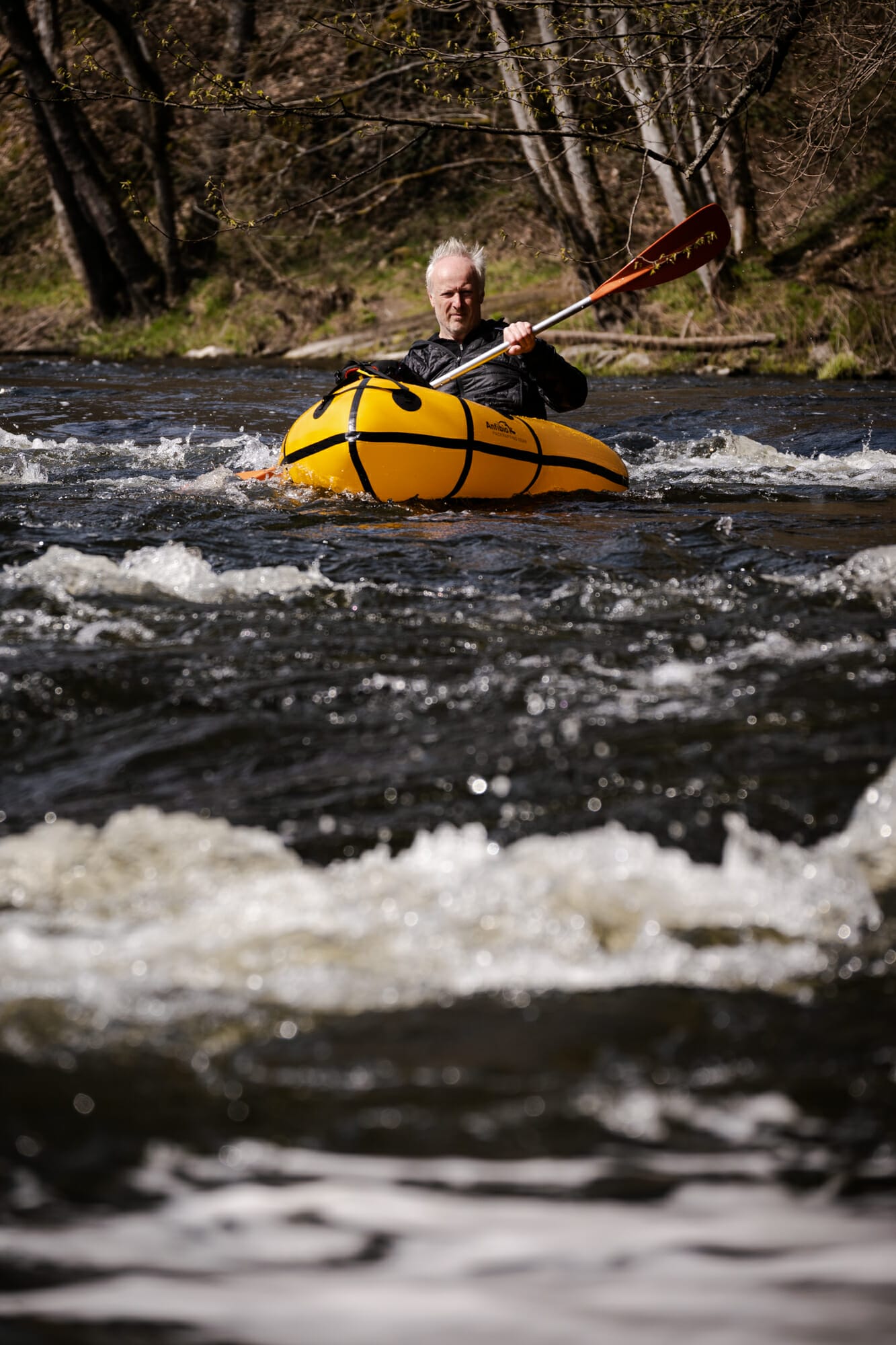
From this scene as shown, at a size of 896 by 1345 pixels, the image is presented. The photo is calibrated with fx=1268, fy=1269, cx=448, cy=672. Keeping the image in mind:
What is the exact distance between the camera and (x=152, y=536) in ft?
16.3

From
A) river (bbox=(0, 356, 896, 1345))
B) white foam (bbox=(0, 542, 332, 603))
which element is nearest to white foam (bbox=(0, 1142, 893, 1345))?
river (bbox=(0, 356, 896, 1345))

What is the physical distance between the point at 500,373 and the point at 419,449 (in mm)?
1085

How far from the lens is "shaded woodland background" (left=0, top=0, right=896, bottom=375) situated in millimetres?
9750

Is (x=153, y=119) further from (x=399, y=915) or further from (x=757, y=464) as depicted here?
(x=399, y=915)

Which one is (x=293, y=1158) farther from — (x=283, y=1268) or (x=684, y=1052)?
(x=684, y=1052)

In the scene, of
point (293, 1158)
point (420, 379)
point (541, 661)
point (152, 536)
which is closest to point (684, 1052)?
point (293, 1158)

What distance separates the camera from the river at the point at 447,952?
1545mm

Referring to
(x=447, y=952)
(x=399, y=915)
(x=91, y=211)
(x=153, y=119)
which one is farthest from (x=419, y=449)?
(x=91, y=211)

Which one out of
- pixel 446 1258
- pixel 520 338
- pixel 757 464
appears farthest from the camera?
pixel 757 464

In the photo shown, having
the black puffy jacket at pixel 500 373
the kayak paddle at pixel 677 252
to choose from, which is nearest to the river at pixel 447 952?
the black puffy jacket at pixel 500 373

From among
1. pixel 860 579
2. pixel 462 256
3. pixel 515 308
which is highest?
pixel 515 308

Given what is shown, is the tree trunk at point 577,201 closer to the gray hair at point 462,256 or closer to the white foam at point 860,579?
the gray hair at point 462,256

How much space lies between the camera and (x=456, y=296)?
643cm

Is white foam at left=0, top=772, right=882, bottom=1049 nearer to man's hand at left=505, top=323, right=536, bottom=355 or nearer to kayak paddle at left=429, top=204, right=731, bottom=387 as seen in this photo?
man's hand at left=505, top=323, right=536, bottom=355
